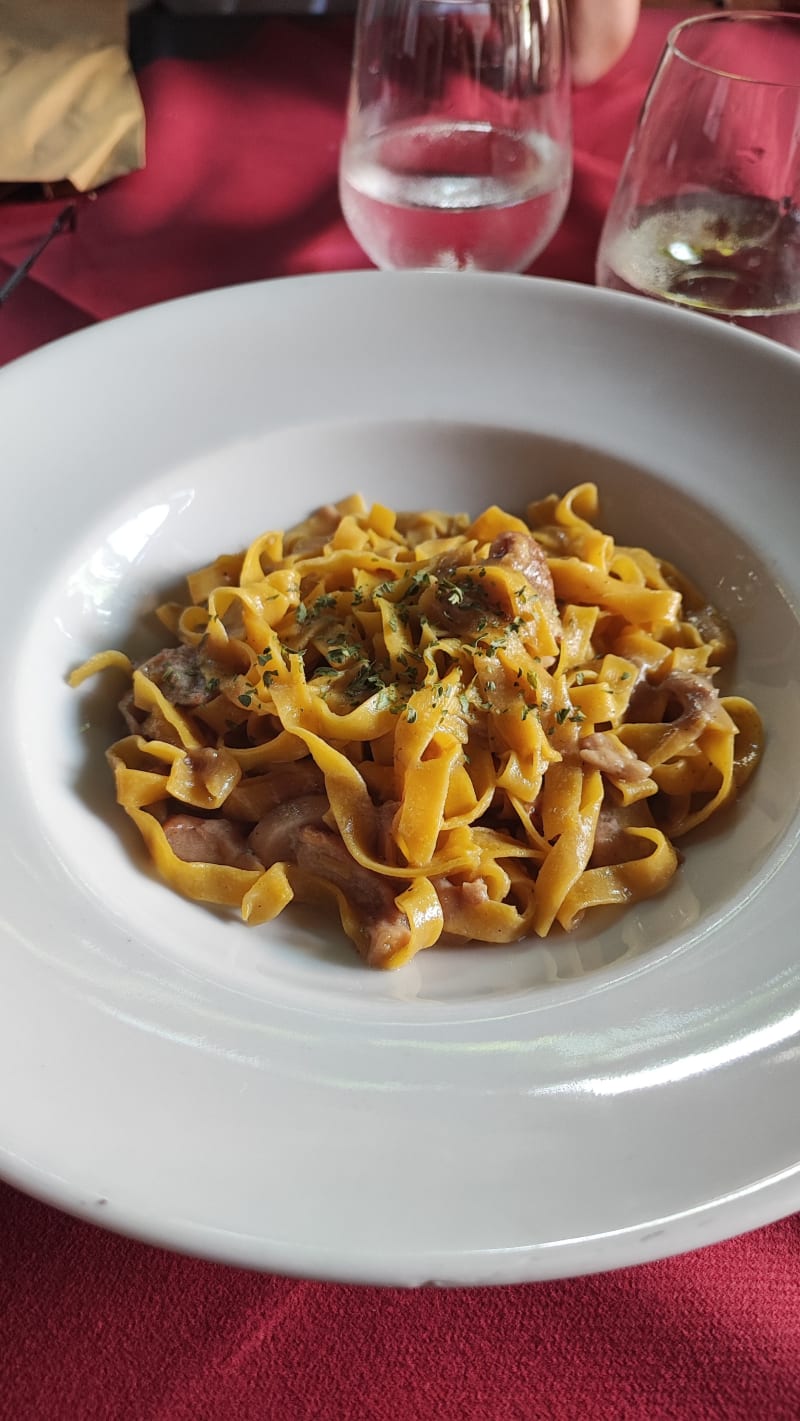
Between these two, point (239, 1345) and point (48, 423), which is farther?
point (48, 423)

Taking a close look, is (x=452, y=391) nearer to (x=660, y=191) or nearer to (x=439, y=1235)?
(x=660, y=191)

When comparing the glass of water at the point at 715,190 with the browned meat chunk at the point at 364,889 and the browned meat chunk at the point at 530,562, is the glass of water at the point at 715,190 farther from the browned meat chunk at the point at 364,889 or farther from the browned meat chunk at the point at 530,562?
the browned meat chunk at the point at 364,889

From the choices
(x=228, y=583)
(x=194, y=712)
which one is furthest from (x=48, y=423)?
(x=194, y=712)

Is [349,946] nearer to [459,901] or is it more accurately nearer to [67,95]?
[459,901]

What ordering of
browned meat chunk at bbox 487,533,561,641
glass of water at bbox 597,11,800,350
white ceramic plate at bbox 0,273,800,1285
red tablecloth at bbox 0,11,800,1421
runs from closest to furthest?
white ceramic plate at bbox 0,273,800,1285 → red tablecloth at bbox 0,11,800,1421 → browned meat chunk at bbox 487,533,561,641 → glass of water at bbox 597,11,800,350

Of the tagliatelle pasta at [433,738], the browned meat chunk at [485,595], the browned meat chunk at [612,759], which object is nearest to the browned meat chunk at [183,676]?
the tagliatelle pasta at [433,738]

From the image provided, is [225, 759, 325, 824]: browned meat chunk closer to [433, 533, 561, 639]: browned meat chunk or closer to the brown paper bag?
[433, 533, 561, 639]: browned meat chunk

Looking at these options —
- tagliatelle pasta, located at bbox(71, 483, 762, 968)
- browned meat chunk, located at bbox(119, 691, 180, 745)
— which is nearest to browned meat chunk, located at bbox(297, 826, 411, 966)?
tagliatelle pasta, located at bbox(71, 483, 762, 968)
